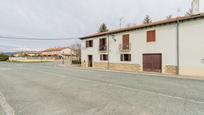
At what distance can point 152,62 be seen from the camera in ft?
62.4

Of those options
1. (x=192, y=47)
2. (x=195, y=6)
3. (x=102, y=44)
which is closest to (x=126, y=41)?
(x=102, y=44)

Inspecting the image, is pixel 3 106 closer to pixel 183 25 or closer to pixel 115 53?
pixel 183 25

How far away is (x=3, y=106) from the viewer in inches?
212

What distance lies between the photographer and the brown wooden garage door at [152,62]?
1832 cm

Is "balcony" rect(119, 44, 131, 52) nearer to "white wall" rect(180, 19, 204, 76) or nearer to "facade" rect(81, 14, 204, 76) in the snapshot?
"facade" rect(81, 14, 204, 76)

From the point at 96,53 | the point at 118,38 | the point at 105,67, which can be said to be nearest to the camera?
the point at 118,38

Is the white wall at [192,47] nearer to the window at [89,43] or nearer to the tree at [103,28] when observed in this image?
the window at [89,43]

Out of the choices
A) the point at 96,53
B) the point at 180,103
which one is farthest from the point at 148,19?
the point at 180,103

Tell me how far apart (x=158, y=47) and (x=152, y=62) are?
2007 mm

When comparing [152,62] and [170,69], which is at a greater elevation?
[152,62]

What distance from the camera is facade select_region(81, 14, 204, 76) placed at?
15.3 m

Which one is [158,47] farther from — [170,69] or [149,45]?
[170,69]

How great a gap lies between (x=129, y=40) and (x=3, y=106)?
719 inches

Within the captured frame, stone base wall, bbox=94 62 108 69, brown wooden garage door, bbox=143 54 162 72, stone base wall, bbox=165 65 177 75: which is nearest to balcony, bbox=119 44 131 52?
brown wooden garage door, bbox=143 54 162 72
